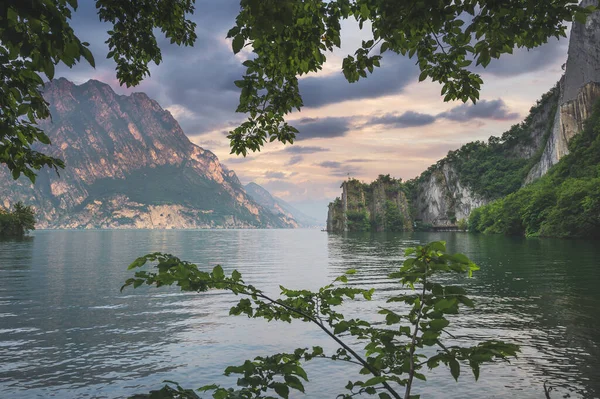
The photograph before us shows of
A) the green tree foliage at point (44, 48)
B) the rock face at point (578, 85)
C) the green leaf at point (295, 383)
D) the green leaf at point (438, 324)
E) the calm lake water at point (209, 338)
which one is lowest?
the calm lake water at point (209, 338)

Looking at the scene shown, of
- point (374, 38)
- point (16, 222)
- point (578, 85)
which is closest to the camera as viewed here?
point (374, 38)

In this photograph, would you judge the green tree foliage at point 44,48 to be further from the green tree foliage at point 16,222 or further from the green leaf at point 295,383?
the green tree foliage at point 16,222

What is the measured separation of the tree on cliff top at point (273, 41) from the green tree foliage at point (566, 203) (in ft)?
256

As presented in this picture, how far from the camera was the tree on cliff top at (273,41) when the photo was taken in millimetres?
3693

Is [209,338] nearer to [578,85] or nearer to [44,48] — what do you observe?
[44,48]

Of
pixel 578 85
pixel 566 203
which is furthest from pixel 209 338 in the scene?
pixel 578 85

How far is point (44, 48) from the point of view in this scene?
371 centimetres

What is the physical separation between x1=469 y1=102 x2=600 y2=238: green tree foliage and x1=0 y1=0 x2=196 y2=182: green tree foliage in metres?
79.5

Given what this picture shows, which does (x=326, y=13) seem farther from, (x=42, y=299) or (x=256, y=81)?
(x=42, y=299)

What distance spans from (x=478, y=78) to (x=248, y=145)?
14.7 ft

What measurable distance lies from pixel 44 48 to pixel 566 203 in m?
90.4

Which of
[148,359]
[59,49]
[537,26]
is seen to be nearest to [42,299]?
[148,359]

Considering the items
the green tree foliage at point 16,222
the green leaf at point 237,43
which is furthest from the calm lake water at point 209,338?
the green tree foliage at point 16,222

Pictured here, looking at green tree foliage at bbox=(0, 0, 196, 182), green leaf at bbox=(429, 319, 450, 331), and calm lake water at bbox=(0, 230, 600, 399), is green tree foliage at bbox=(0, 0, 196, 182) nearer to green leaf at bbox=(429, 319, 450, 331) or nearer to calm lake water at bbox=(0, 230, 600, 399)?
green leaf at bbox=(429, 319, 450, 331)
